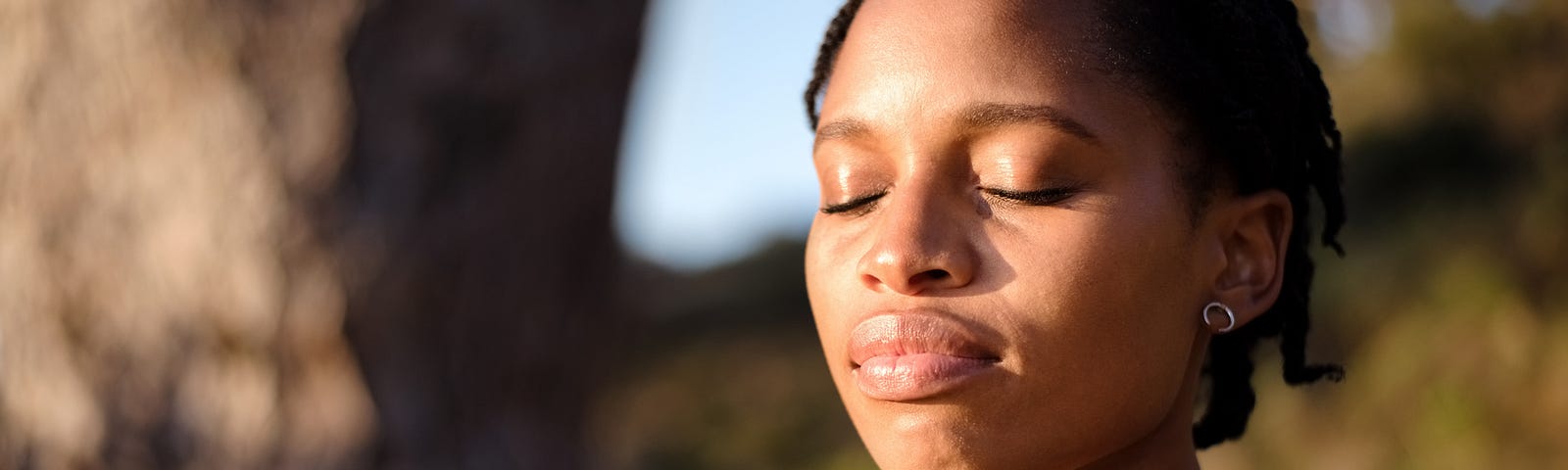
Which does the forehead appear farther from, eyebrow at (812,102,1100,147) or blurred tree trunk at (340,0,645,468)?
blurred tree trunk at (340,0,645,468)

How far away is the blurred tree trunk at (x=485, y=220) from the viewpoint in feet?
12.5

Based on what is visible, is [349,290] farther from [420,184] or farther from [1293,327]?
[1293,327]

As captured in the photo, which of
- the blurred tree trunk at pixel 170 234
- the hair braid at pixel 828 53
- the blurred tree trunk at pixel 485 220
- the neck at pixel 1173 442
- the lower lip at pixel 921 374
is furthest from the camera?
the blurred tree trunk at pixel 485 220

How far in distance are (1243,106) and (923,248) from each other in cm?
49

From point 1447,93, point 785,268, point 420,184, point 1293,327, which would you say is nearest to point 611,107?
point 420,184

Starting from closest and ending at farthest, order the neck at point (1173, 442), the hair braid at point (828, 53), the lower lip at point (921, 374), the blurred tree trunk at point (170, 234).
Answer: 1. the lower lip at point (921, 374)
2. the neck at point (1173, 442)
3. the hair braid at point (828, 53)
4. the blurred tree trunk at point (170, 234)

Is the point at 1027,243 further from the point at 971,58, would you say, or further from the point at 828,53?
the point at 828,53

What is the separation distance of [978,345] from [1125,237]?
0.21m

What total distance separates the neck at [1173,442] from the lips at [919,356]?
23 cm

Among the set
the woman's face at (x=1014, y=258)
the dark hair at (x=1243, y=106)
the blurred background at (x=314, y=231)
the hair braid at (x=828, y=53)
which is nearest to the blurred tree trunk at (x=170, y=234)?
the blurred background at (x=314, y=231)

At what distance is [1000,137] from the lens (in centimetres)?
181

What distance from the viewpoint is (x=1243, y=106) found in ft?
6.41

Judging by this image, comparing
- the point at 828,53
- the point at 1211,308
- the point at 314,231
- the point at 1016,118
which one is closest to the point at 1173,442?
the point at 1211,308

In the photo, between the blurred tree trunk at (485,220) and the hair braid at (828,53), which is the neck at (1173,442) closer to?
the hair braid at (828,53)
